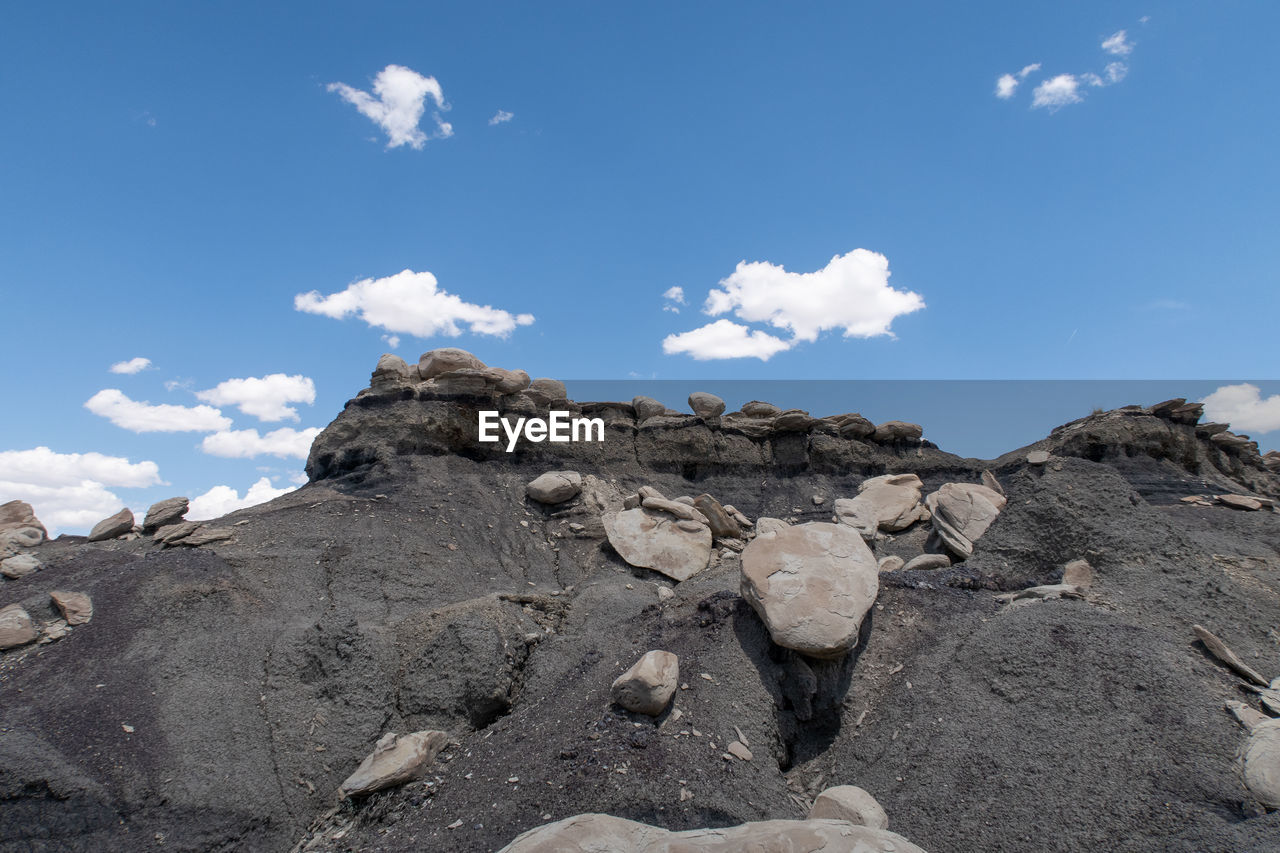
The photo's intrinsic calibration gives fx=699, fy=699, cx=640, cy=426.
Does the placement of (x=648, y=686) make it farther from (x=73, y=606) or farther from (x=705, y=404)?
(x=705, y=404)

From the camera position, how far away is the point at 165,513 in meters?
10.3

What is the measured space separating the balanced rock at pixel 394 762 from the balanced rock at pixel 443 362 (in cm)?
729

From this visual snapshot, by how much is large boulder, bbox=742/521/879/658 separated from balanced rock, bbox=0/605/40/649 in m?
7.02

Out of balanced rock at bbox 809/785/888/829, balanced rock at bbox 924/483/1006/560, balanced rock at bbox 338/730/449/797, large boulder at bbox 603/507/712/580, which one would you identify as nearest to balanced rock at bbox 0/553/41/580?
balanced rock at bbox 338/730/449/797

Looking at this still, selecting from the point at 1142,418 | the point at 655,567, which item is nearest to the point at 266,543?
the point at 655,567

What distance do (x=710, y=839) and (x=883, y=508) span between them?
9.91 meters

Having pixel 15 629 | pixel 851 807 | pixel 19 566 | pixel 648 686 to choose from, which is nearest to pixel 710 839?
pixel 851 807

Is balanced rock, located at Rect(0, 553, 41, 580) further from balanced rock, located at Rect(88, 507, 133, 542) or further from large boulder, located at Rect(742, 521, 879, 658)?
large boulder, located at Rect(742, 521, 879, 658)

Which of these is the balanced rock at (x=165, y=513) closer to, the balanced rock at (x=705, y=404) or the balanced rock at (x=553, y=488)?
the balanced rock at (x=553, y=488)

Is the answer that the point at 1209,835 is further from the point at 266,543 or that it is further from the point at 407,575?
the point at 266,543

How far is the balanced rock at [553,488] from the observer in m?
11.9

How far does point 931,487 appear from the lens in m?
15.0

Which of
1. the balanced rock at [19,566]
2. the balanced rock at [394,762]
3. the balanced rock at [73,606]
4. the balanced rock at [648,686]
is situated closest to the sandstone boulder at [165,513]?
the balanced rock at [19,566]

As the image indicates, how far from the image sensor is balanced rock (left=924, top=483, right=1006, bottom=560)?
10.1 meters
